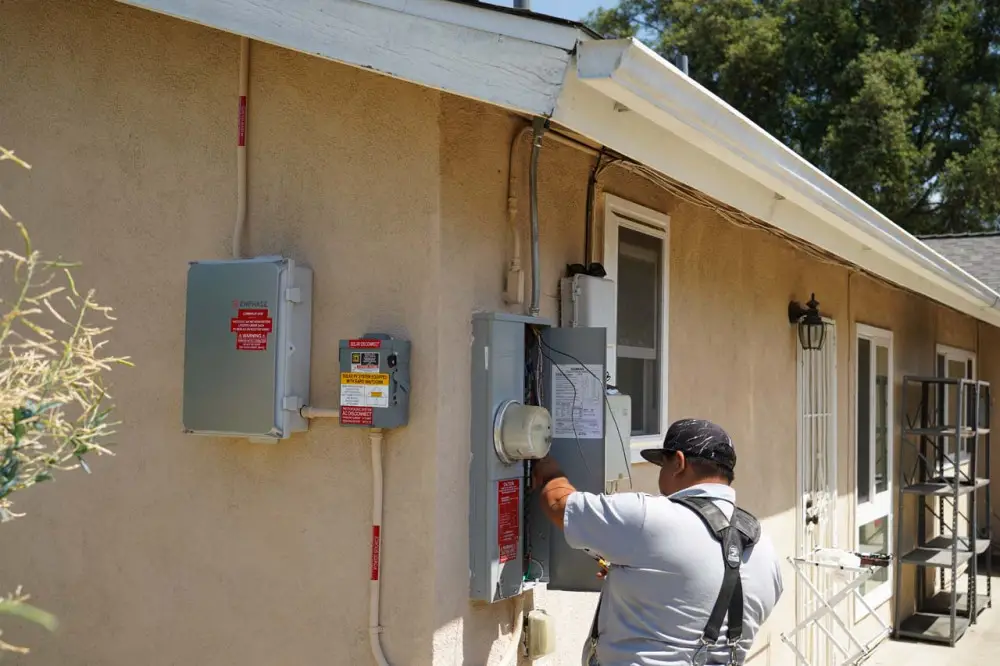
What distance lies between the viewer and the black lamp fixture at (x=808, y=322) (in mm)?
7203

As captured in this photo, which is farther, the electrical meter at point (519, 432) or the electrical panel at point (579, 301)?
the electrical panel at point (579, 301)

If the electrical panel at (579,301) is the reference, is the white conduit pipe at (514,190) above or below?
above

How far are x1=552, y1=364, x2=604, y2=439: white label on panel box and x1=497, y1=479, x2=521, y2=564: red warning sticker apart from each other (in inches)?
11.1

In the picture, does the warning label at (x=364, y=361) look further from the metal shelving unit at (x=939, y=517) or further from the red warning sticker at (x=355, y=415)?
the metal shelving unit at (x=939, y=517)

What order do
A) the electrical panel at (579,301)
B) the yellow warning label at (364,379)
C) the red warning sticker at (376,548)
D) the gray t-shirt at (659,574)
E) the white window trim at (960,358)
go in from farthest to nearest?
the white window trim at (960,358) → the electrical panel at (579,301) → the red warning sticker at (376,548) → the yellow warning label at (364,379) → the gray t-shirt at (659,574)

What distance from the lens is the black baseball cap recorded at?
3.27 meters

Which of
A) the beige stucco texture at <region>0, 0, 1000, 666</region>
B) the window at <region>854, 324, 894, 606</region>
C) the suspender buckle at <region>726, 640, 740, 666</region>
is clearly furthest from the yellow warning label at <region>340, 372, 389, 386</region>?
the window at <region>854, 324, 894, 606</region>

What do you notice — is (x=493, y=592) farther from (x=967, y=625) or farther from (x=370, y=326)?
(x=967, y=625)

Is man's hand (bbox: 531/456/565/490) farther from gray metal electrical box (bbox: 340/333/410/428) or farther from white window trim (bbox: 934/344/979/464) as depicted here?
white window trim (bbox: 934/344/979/464)

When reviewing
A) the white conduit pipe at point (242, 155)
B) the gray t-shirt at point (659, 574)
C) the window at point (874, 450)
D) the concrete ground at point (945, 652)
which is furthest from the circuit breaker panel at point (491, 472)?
the concrete ground at point (945, 652)

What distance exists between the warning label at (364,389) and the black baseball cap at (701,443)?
900 millimetres

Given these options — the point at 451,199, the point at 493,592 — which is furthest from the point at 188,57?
the point at 493,592

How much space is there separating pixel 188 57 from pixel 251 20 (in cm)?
67

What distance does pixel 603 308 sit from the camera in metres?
4.38
